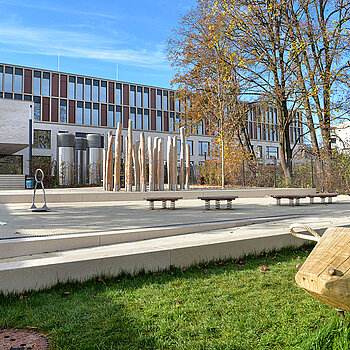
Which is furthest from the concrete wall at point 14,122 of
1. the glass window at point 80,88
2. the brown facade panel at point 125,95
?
the brown facade panel at point 125,95

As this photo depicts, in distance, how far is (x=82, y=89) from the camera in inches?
1922

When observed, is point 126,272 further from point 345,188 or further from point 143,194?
point 345,188

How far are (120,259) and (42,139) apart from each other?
4124 cm

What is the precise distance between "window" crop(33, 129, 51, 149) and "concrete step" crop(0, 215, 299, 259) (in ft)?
126

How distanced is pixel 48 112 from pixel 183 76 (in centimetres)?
2771

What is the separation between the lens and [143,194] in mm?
15367

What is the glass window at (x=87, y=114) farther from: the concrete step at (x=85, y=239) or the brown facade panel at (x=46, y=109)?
the concrete step at (x=85, y=239)

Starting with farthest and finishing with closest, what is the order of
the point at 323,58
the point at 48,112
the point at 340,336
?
the point at 48,112 → the point at 323,58 → the point at 340,336

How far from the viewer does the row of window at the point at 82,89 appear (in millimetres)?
44250

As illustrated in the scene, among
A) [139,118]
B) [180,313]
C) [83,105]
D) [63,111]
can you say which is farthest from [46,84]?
[180,313]

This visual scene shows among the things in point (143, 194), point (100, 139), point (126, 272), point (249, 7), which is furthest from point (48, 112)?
point (126, 272)

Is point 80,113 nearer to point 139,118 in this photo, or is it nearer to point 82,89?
point 82,89

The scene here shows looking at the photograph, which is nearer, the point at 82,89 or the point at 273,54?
the point at 273,54

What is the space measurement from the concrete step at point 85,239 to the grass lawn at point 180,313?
4.48 ft
